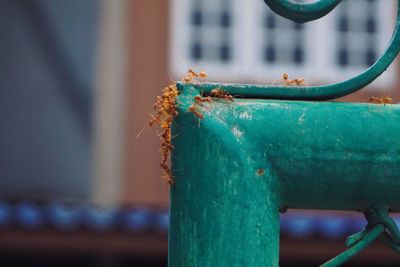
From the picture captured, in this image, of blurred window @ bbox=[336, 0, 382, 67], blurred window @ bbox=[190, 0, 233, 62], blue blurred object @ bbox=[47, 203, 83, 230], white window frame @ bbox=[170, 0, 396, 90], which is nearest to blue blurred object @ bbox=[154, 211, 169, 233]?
blue blurred object @ bbox=[47, 203, 83, 230]

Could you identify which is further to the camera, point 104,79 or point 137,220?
point 104,79

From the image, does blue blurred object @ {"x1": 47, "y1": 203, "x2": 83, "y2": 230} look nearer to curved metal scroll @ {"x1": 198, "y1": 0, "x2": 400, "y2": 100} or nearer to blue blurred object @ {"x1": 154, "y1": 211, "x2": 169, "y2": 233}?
blue blurred object @ {"x1": 154, "y1": 211, "x2": 169, "y2": 233}

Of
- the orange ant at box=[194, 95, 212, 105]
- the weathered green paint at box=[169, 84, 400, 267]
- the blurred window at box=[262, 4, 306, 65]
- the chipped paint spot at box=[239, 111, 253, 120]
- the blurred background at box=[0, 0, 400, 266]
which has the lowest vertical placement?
the weathered green paint at box=[169, 84, 400, 267]

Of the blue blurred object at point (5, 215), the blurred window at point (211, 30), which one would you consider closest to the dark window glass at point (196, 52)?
the blurred window at point (211, 30)

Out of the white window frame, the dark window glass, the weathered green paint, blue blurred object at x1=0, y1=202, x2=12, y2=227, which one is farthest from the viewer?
the dark window glass

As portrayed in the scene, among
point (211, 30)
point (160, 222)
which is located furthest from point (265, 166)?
point (211, 30)

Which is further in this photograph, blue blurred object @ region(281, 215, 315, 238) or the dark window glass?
the dark window glass

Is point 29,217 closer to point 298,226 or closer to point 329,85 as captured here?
point 298,226
